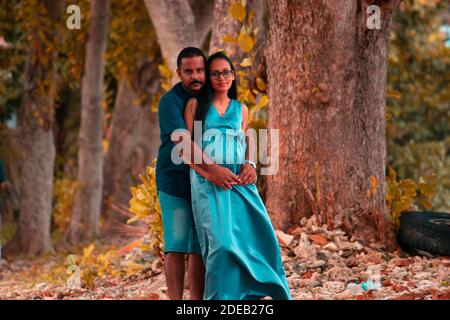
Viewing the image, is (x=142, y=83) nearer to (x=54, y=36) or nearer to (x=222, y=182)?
(x=54, y=36)

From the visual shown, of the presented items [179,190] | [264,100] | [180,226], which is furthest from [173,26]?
[180,226]

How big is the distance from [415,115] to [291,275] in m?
12.9

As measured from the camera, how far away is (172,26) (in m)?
9.91

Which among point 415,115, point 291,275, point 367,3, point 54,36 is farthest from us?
point 415,115

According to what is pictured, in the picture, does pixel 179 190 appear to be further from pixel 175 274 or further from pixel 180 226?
pixel 175 274

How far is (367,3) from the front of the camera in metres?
8.02

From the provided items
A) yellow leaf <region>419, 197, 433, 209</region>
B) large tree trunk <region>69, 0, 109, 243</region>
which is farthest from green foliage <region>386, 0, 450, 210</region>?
yellow leaf <region>419, 197, 433, 209</region>

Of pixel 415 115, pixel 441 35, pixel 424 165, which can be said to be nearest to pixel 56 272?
pixel 424 165

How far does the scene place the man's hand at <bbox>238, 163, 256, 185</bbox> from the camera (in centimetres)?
585

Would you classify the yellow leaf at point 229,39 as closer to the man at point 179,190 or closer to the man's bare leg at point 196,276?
the man at point 179,190

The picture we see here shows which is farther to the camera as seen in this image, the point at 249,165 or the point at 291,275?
the point at 291,275

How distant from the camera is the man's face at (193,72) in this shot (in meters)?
5.91

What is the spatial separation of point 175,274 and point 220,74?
1.32 metres

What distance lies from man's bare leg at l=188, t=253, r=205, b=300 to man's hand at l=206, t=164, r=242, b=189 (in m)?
0.55
